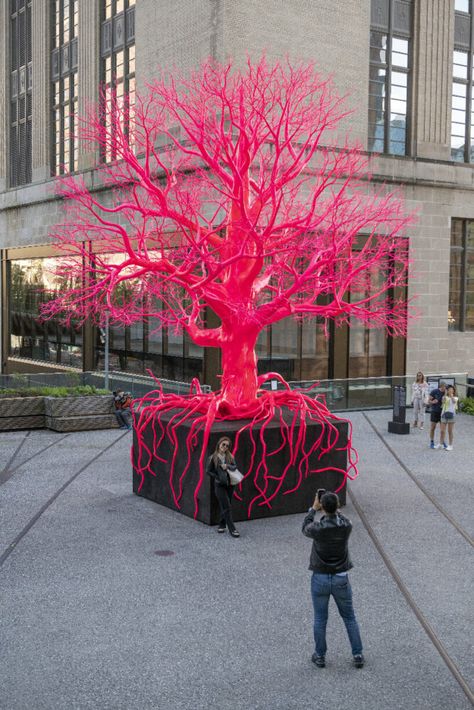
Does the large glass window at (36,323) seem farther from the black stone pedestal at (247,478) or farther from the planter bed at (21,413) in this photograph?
the black stone pedestal at (247,478)

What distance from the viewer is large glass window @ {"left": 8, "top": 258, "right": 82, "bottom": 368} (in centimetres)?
3469

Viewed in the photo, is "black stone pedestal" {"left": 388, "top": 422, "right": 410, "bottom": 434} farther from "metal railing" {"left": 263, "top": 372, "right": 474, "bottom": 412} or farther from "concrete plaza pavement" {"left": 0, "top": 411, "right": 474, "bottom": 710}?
"concrete plaza pavement" {"left": 0, "top": 411, "right": 474, "bottom": 710}

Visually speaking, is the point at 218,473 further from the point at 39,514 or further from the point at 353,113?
the point at 353,113

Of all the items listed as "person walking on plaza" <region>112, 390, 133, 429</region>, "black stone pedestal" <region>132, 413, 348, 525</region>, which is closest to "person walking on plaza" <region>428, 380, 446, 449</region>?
"black stone pedestal" <region>132, 413, 348, 525</region>

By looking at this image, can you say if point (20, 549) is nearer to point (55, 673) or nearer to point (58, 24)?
point (55, 673)

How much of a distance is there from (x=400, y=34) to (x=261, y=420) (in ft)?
67.5

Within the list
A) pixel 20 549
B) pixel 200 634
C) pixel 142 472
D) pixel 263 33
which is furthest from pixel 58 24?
pixel 200 634

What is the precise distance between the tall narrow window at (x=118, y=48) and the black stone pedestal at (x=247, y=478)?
18.6 meters

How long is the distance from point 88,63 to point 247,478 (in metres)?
24.5

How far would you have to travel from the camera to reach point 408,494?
13930mm

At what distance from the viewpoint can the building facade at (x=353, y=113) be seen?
83.9 ft

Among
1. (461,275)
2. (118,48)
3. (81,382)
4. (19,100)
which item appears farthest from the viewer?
(19,100)

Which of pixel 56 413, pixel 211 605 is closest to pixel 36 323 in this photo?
pixel 56 413

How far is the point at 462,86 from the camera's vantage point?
30.1 meters
